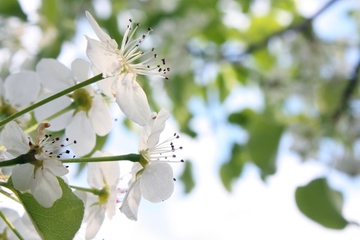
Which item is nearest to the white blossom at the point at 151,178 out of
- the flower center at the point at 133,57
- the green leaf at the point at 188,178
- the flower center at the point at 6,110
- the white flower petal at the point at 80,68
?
the flower center at the point at 133,57

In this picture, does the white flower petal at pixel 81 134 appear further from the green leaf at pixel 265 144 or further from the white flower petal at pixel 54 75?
the green leaf at pixel 265 144

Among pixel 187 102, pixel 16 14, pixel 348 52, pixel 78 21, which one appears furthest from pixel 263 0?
pixel 16 14

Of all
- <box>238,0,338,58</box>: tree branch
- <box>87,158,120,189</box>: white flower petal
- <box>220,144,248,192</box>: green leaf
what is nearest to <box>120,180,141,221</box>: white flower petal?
<box>87,158,120,189</box>: white flower petal

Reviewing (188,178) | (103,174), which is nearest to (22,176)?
(103,174)

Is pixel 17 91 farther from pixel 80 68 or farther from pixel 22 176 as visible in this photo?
pixel 22 176

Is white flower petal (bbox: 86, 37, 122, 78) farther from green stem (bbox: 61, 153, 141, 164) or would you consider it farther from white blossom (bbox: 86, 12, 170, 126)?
green stem (bbox: 61, 153, 141, 164)
